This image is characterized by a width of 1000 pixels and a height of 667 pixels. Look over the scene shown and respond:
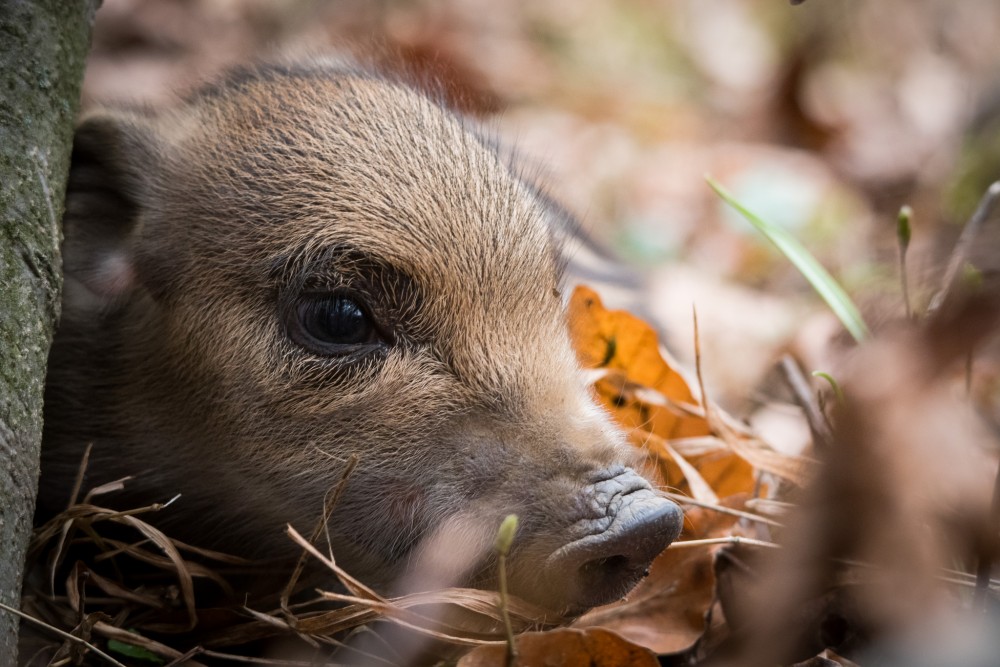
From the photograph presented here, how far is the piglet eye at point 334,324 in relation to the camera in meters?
2.31

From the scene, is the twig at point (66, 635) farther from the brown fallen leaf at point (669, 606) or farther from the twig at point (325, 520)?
the brown fallen leaf at point (669, 606)

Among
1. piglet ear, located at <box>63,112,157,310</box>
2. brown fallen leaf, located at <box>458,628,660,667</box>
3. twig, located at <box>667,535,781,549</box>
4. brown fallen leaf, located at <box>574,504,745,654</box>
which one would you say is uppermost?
piglet ear, located at <box>63,112,157,310</box>

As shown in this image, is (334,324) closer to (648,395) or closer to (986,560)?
(648,395)

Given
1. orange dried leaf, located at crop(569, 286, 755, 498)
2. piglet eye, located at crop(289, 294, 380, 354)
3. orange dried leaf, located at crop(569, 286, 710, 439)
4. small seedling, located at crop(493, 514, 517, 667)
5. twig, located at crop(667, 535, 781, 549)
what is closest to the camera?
small seedling, located at crop(493, 514, 517, 667)

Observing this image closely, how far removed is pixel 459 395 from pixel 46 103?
1152mm

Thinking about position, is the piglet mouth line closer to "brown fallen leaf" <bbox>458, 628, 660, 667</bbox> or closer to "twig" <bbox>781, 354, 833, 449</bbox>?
"brown fallen leaf" <bbox>458, 628, 660, 667</bbox>

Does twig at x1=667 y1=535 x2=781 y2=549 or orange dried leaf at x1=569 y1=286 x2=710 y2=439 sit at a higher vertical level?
orange dried leaf at x1=569 y1=286 x2=710 y2=439

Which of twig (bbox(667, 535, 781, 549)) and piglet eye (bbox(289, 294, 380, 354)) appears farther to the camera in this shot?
piglet eye (bbox(289, 294, 380, 354))

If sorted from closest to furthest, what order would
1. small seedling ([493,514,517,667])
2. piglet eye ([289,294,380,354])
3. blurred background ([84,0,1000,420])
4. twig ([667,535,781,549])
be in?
small seedling ([493,514,517,667]) < twig ([667,535,781,549]) < piglet eye ([289,294,380,354]) < blurred background ([84,0,1000,420])

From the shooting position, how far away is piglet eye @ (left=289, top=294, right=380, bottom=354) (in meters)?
2.31

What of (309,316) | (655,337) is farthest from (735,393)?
(309,316)

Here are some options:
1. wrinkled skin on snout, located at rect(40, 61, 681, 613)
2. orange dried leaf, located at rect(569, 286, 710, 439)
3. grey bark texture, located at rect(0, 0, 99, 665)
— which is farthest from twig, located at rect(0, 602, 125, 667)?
orange dried leaf, located at rect(569, 286, 710, 439)

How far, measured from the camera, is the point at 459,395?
2234 mm

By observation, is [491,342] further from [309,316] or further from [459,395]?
[309,316]
